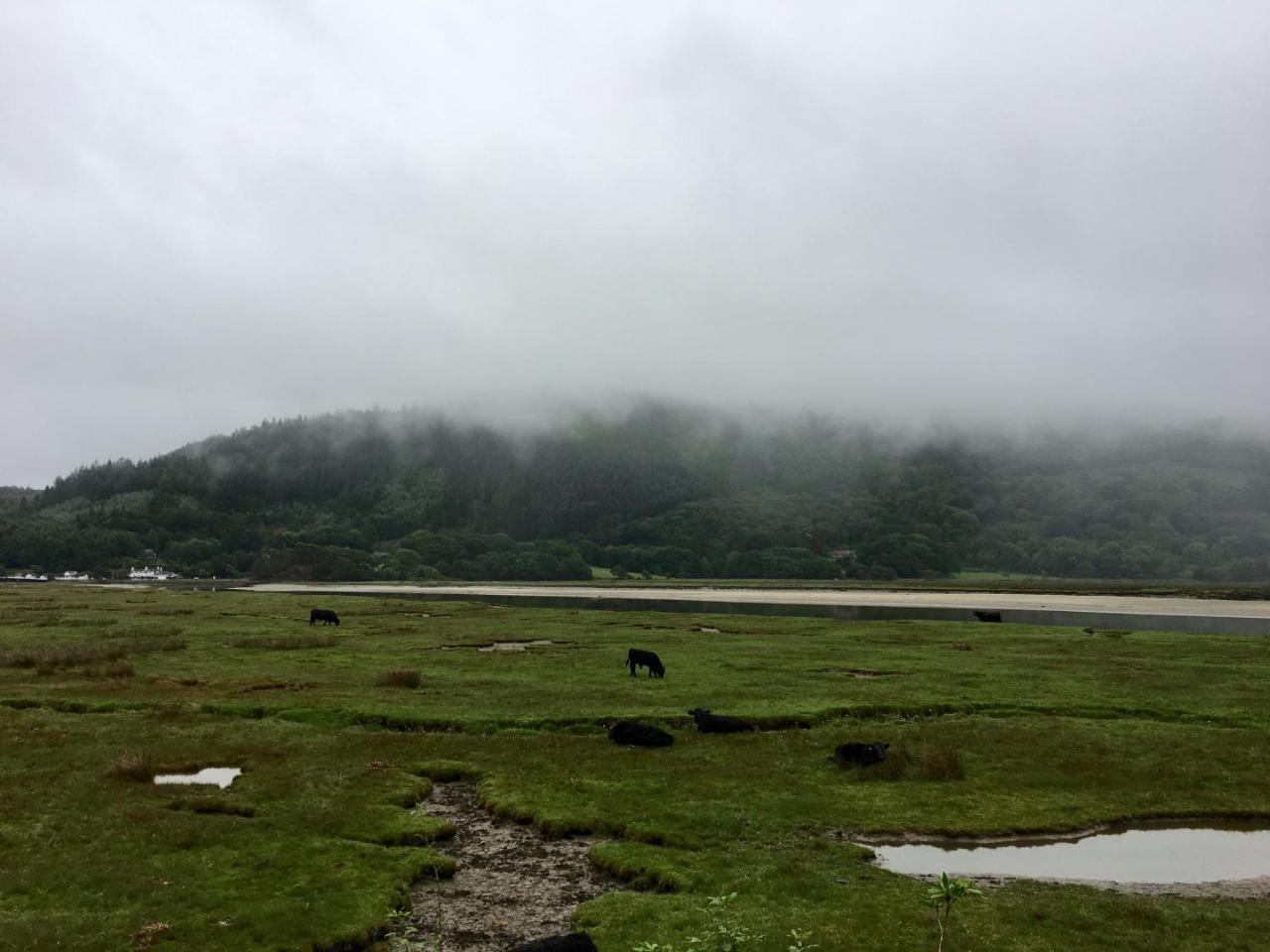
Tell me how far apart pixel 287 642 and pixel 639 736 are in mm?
39218

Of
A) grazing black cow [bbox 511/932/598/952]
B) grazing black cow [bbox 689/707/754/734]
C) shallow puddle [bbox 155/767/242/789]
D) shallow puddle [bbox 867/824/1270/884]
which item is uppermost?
grazing black cow [bbox 511/932/598/952]

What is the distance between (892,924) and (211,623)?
2969 inches

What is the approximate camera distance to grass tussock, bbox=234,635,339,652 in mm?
56559

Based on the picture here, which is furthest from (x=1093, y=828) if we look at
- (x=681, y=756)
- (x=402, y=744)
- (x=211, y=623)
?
(x=211, y=623)

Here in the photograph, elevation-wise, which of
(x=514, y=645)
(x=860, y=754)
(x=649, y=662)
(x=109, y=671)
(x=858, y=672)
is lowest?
(x=514, y=645)

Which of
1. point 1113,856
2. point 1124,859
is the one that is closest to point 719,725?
point 1113,856

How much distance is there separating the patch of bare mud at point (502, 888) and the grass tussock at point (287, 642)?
39143mm

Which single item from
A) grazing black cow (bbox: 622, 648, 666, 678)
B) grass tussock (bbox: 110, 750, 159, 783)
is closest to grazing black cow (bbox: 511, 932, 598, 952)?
grass tussock (bbox: 110, 750, 159, 783)

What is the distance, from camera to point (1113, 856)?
1997 cm

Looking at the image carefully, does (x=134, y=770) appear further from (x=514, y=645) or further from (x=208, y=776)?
(x=514, y=645)

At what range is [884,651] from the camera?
58.1 metres

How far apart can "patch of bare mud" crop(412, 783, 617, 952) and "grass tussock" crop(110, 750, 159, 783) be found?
30.2ft

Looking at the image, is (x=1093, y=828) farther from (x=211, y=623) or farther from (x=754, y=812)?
(x=211, y=623)

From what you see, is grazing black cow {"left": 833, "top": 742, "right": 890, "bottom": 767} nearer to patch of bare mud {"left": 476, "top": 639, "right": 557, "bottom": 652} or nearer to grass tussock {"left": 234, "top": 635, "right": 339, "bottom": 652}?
patch of bare mud {"left": 476, "top": 639, "right": 557, "bottom": 652}
